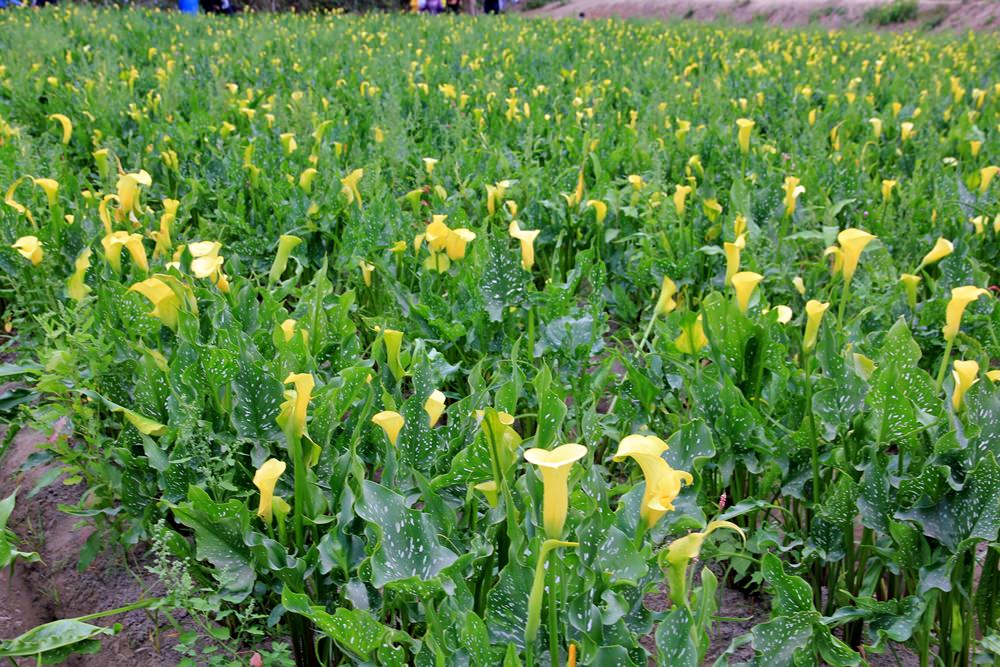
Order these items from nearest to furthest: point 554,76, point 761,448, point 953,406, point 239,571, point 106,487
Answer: point 239,571 → point 953,406 → point 761,448 → point 106,487 → point 554,76

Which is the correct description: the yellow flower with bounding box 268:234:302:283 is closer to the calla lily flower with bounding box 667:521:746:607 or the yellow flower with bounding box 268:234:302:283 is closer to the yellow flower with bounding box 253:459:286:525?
the yellow flower with bounding box 253:459:286:525

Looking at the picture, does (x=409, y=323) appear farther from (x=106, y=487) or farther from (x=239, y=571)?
(x=239, y=571)

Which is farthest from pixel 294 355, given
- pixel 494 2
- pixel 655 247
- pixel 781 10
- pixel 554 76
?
pixel 494 2

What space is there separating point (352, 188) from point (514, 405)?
1.68 meters

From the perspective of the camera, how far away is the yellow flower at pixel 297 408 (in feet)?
5.13

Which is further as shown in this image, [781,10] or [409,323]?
[781,10]

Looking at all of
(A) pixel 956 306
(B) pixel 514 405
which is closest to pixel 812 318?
(A) pixel 956 306

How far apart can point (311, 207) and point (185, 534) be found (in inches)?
56.6

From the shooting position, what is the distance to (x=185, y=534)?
7.54ft

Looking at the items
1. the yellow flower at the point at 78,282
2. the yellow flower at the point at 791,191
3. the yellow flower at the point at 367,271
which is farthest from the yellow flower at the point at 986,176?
the yellow flower at the point at 78,282

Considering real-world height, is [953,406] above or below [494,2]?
below

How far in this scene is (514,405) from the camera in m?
1.80

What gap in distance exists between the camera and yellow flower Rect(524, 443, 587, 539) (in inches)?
43.6

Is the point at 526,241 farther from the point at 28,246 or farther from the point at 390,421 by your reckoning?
the point at 28,246
